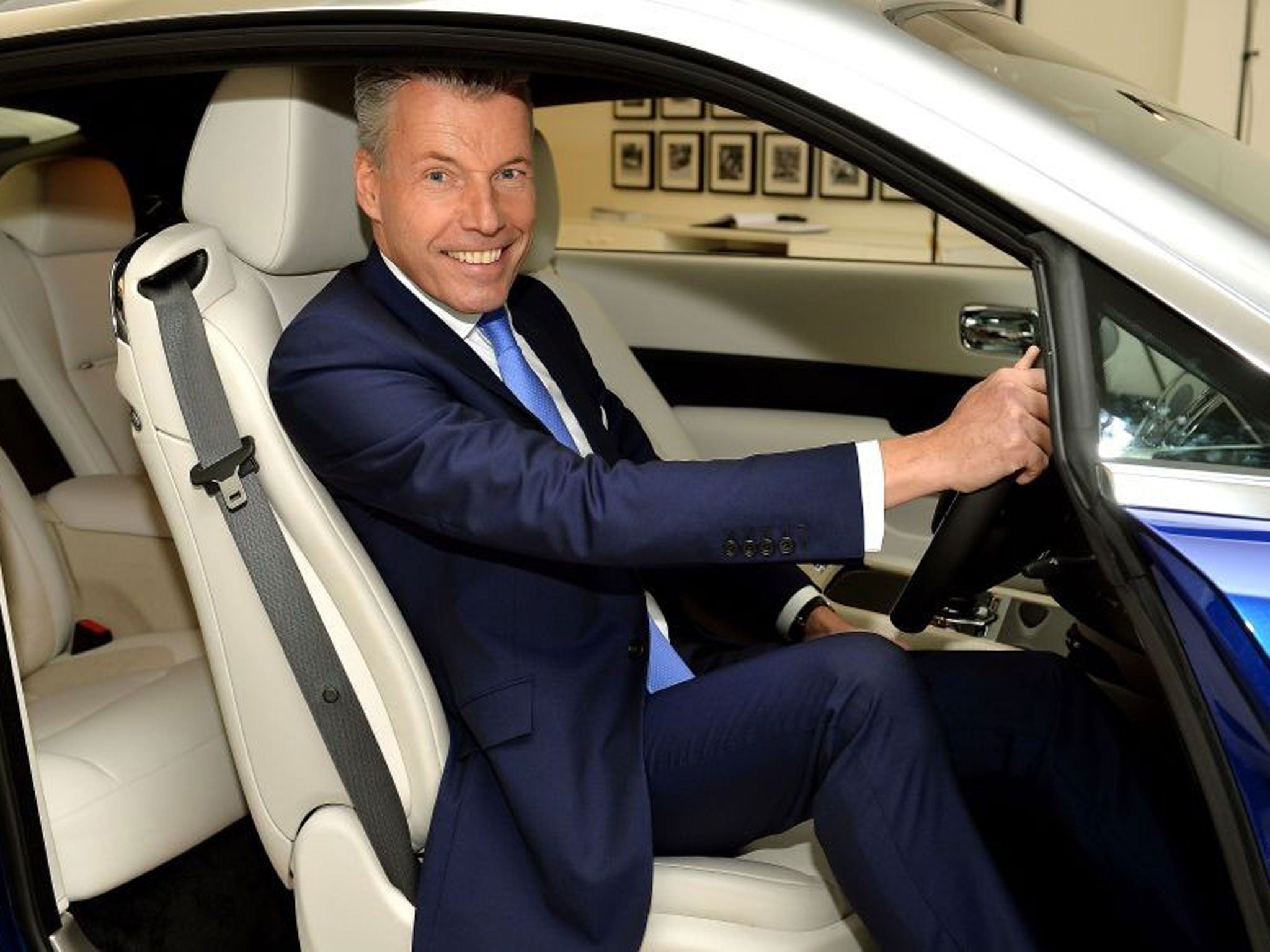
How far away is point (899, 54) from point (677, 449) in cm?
118

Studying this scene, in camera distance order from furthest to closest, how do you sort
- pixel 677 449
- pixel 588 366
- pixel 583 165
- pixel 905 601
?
pixel 583 165 < pixel 677 449 < pixel 588 366 < pixel 905 601

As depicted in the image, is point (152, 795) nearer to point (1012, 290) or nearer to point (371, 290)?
point (371, 290)

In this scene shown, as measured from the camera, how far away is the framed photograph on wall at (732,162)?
5656 mm

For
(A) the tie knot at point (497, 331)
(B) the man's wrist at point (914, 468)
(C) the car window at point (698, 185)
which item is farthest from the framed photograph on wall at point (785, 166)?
(B) the man's wrist at point (914, 468)

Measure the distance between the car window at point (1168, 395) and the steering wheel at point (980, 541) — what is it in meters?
0.22

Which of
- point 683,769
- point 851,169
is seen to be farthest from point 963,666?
point 851,169

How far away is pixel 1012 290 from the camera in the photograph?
7.98 feet

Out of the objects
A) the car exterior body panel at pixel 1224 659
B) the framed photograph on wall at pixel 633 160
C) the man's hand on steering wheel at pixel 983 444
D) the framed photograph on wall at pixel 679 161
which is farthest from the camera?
the framed photograph on wall at pixel 633 160

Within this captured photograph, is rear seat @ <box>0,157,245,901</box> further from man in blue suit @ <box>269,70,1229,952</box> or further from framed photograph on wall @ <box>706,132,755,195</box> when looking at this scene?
framed photograph on wall @ <box>706,132,755,195</box>

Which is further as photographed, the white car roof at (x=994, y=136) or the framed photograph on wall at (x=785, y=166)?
the framed photograph on wall at (x=785, y=166)

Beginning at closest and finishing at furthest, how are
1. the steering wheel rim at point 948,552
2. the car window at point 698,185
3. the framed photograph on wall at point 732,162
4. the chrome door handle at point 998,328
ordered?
the steering wheel rim at point 948,552 → the chrome door handle at point 998,328 → the car window at point 698,185 → the framed photograph on wall at point 732,162

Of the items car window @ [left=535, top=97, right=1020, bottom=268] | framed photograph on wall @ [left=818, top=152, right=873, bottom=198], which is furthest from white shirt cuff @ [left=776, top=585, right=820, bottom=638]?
framed photograph on wall @ [left=818, top=152, right=873, bottom=198]

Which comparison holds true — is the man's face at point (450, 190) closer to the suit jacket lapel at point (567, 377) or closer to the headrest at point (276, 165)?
the headrest at point (276, 165)

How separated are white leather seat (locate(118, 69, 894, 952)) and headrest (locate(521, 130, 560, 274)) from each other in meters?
0.46
